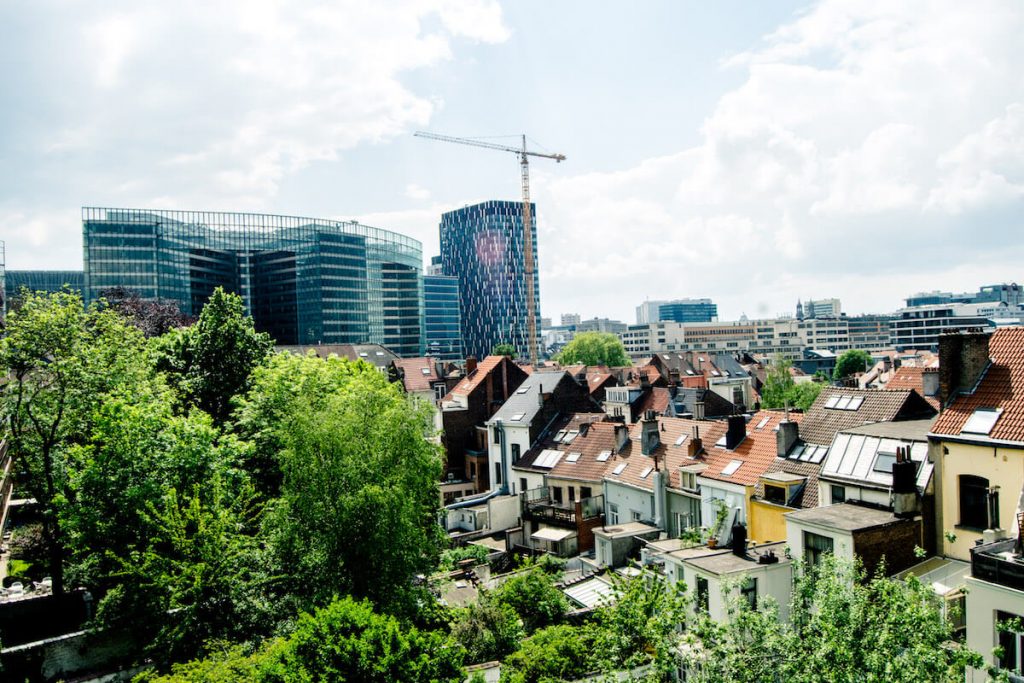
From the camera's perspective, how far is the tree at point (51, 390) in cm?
2758

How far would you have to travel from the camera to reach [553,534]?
38.3 m

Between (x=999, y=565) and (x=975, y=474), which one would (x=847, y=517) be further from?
(x=999, y=565)

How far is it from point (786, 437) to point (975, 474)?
10.2 m

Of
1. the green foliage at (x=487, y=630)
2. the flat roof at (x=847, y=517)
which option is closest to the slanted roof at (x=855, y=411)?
the flat roof at (x=847, y=517)

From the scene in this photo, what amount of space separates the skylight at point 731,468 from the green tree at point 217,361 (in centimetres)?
2470

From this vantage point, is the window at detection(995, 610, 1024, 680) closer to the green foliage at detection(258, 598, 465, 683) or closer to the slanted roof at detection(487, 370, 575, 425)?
the green foliage at detection(258, 598, 465, 683)

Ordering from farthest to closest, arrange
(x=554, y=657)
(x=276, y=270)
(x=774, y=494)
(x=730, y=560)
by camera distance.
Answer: (x=276, y=270), (x=774, y=494), (x=730, y=560), (x=554, y=657)

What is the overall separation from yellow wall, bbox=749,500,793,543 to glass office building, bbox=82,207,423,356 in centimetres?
12117

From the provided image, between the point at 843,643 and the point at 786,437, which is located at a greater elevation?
the point at 786,437

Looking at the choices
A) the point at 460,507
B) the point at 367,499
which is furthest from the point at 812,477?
the point at 460,507

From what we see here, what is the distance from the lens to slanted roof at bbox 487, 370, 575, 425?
51.1 metres

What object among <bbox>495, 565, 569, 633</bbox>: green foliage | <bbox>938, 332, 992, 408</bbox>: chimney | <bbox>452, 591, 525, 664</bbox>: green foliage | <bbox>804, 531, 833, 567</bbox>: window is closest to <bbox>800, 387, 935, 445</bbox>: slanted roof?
<bbox>938, 332, 992, 408</bbox>: chimney

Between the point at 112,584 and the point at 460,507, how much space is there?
83.1 feet

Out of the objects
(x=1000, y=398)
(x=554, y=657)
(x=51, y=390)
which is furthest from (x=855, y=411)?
(x=51, y=390)
